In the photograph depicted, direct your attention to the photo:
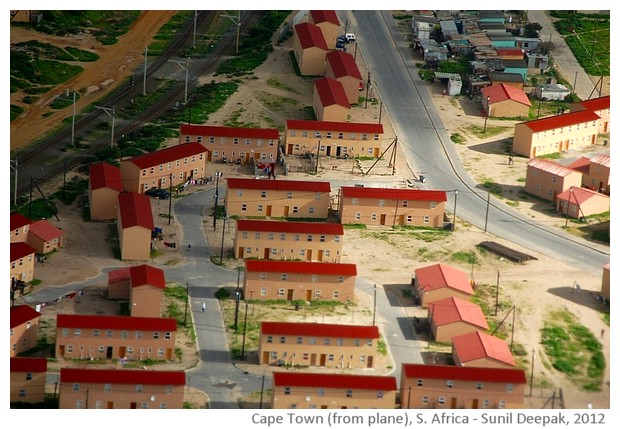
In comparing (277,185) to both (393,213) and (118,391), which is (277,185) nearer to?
(393,213)

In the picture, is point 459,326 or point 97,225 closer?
point 459,326

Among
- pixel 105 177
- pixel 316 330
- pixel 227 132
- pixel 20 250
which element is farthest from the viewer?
pixel 227 132

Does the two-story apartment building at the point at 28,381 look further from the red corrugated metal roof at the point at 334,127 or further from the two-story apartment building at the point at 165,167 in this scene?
the red corrugated metal roof at the point at 334,127

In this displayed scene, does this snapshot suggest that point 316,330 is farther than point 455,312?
No

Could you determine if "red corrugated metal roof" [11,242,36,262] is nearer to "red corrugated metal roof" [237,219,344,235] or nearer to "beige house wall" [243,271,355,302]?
"beige house wall" [243,271,355,302]

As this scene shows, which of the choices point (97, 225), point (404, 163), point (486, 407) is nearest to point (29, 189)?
point (97, 225)

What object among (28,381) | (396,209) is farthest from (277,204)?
(28,381)

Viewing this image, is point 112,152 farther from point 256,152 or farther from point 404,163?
point 404,163

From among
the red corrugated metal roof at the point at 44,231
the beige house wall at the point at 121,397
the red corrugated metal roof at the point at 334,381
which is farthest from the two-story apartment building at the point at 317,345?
the red corrugated metal roof at the point at 44,231
